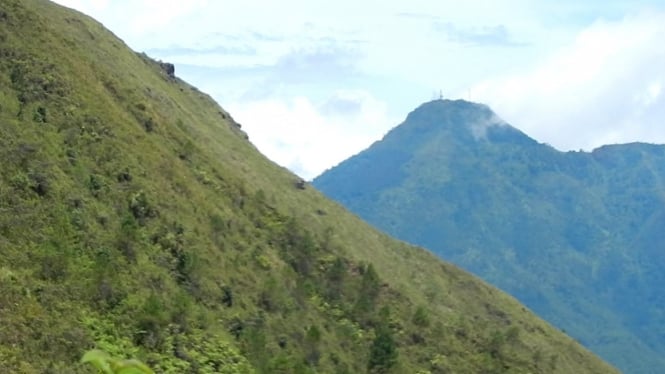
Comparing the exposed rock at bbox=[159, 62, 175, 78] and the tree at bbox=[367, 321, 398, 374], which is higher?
the exposed rock at bbox=[159, 62, 175, 78]

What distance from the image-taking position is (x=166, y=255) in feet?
177

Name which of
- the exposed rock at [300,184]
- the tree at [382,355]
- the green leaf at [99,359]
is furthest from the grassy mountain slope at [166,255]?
the green leaf at [99,359]

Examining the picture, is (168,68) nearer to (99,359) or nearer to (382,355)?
(382,355)

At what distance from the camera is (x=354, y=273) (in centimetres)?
8012

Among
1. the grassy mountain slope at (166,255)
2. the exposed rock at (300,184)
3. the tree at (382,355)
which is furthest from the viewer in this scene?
the exposed rock at (300,184)

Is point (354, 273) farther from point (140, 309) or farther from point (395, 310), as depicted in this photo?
point (140, 309)

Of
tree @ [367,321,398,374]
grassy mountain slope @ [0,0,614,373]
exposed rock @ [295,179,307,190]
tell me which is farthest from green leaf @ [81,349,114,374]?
exposed rock @ [295,179,307,190]

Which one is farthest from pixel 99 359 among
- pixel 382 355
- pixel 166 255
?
pixel 382 355

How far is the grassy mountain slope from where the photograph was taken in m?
41.7

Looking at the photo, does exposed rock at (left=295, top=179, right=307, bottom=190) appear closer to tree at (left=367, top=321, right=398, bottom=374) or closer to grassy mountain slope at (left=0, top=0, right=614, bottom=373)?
grassy mountain slope at (left=0, top=0, right=614, bottom=373)

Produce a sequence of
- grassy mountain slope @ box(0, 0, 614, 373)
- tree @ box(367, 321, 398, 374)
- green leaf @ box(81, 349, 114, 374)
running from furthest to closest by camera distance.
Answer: tree @ box(367, 321, 398, 374)
grassy mountain slope @ box(0, 0, 614, 373)
green leaf @ box(81, 349, 114, 374)

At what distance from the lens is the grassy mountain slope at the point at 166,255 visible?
137 ft

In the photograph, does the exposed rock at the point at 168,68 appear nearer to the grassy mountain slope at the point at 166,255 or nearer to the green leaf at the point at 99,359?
the grassy mountain slope at the point at 166,255

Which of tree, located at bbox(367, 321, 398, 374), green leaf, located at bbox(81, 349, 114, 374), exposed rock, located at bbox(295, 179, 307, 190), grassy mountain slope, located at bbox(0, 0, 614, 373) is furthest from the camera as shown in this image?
exposed rock, located at bbox(295, 179, 307, 190)
